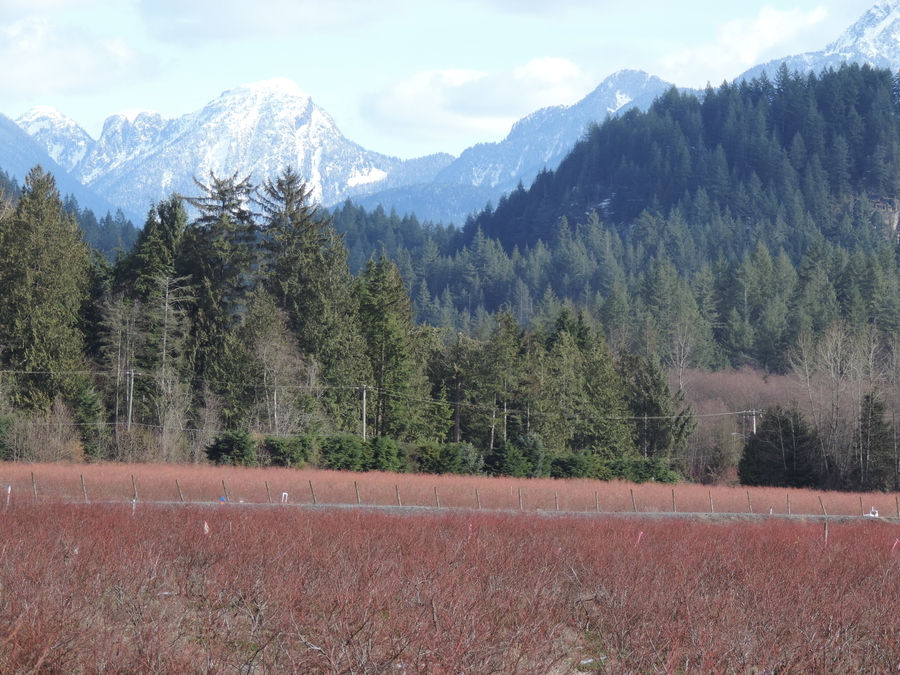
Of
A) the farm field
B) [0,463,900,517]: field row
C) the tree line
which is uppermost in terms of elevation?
the tree line

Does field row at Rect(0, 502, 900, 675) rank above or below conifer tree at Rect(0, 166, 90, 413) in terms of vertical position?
below

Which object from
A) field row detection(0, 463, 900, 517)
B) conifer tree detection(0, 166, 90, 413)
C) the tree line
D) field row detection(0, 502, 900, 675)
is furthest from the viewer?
conifer tree detection(0, 166, 90, 413)

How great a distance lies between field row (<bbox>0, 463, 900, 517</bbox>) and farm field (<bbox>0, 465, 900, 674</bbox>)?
12894 mm

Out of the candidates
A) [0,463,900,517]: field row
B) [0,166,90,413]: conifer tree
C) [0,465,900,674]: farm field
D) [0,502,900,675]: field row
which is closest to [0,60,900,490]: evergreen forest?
[0,166,90,413]: conifer tree

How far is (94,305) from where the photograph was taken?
6581cm

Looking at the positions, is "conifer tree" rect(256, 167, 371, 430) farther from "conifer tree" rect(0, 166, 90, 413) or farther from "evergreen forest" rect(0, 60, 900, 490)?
"conifer tree" rect(0, 166, 90, 413)

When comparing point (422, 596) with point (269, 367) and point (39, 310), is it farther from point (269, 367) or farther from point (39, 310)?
point (39, 310)

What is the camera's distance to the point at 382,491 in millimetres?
40875

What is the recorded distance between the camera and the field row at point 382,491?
37562 millimetres

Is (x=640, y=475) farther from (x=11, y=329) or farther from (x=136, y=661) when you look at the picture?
(x=136, y=661)

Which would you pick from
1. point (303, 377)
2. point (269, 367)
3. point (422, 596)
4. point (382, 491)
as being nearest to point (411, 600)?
point (422, 596)

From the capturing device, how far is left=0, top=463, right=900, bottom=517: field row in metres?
37.6

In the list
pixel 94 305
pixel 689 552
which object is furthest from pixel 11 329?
pixel 689 552

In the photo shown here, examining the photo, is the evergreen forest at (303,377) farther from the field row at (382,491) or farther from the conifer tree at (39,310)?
the field row at (382,491)
